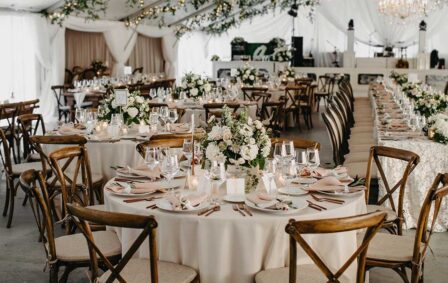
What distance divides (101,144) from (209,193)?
7.07ft

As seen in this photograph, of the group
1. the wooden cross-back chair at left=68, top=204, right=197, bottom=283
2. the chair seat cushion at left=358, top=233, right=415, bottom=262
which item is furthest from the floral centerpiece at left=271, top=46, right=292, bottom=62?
the wooden cross-back chair at left=68, top=204, right=197, bottom=283

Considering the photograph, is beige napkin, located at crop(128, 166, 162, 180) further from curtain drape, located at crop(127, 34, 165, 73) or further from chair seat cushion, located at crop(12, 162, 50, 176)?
curtain drape, located at crop(127, 34, 165, 73)

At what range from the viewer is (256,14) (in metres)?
19.8

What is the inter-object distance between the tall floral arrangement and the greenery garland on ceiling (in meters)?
10.00

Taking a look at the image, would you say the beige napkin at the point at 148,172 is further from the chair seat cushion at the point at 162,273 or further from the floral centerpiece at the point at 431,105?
the floral centerpiece at the point at 431,105

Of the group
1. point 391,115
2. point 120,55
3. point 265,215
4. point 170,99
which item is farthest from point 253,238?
point 120,55

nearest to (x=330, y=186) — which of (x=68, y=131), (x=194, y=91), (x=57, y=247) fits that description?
(x=57, y=247)

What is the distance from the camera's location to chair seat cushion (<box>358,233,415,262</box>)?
3.16 meters

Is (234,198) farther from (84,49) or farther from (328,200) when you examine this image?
(84,49)

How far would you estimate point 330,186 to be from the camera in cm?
327

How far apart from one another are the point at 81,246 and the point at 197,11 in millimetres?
15432

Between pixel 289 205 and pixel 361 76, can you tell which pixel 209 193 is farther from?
pixel 361 76

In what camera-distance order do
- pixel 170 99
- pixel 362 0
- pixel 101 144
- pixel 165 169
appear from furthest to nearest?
pixel 362 0 < pixel 170 99 < pixel 101 144 < pixel 165 169

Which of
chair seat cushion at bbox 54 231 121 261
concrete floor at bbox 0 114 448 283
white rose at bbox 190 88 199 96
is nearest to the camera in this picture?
chair seat cushion at bbox 54 231 121 261
